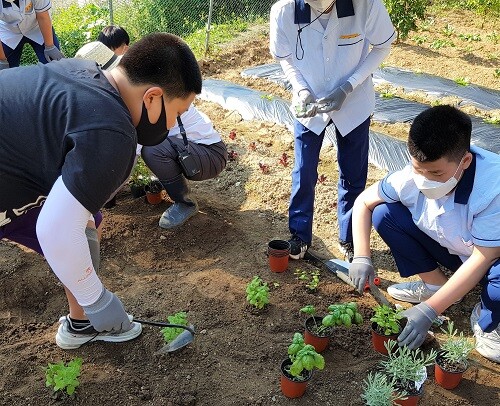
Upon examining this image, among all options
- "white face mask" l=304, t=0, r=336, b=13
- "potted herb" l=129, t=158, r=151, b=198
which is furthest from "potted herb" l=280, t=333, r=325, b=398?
"potted herb" l=129, t=158, r=151, b=198

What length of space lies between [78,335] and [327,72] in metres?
2.17

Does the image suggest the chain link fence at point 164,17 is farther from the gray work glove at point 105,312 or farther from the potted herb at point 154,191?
the gray work glove at point 105,312

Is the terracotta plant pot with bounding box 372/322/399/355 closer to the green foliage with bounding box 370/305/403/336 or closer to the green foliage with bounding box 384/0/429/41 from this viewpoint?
the green foliage with bounding box 370/305/403/336

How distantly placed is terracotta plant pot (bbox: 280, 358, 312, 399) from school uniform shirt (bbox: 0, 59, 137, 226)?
49.1 inches

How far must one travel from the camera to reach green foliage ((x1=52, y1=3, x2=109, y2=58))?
898 cm

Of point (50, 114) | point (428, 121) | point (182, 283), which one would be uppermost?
point (50, 114)

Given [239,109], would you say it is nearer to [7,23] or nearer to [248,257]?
[7,23]

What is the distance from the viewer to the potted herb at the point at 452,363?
2.70 meters

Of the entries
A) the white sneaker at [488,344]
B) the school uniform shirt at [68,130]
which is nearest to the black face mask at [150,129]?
the school uniform shirt at [68,130]

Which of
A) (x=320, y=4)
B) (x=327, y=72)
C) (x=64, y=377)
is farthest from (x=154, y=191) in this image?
(x=64, y=377)

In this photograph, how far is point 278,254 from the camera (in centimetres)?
359

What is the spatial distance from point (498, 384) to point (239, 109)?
436cm

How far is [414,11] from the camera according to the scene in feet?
29.3

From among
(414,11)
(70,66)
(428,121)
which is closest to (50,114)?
(70,66)
